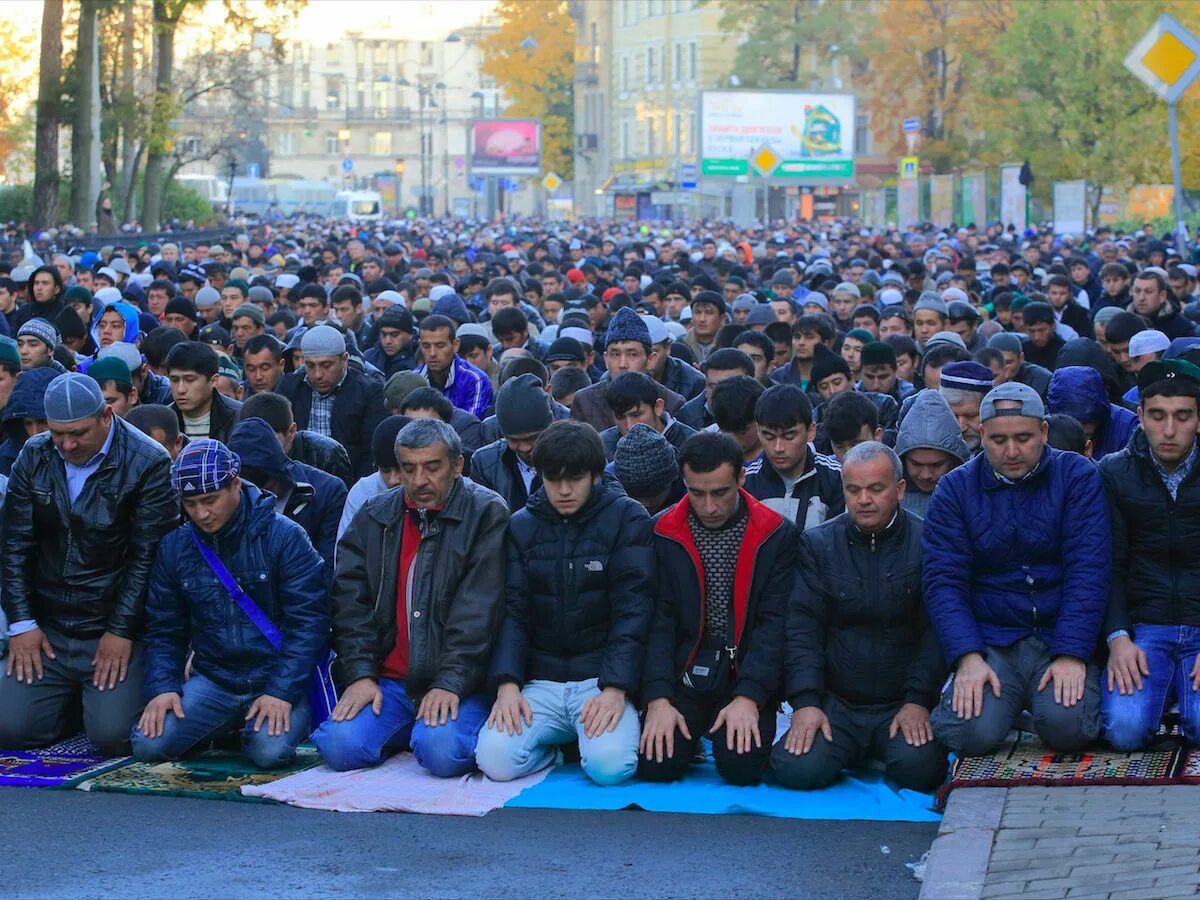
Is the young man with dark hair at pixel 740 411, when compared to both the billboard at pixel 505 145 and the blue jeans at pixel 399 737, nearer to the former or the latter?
the blue jeans at pixel 399 737

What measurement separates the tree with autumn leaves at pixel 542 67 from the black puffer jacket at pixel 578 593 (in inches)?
3356

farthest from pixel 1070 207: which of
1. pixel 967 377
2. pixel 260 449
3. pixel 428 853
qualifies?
pixel 428 853

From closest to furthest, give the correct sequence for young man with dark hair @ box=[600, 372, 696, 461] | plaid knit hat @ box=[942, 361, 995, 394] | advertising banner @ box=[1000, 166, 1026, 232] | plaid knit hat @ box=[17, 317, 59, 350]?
1. young man with dark hair @ box=[600, 372, 696, 461]
2. plaid knit hat @ box=[942, 361, 995, 394]
3. plaid knit hat @ box=[17, 317, 59, 350]
4. advertising banner @ box=[1000, 166, 1026, 232]

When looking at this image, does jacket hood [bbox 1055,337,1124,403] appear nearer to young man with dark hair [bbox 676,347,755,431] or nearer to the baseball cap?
young man with dark hair [bbox 676,347,755,431]

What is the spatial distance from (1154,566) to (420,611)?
3.05 m

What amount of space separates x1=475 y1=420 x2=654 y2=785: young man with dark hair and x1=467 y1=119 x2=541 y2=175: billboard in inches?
3533

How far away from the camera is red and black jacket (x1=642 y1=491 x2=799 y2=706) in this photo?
26.9ft

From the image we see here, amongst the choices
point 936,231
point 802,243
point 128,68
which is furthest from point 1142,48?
point 128,68

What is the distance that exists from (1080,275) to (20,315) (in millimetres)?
12661

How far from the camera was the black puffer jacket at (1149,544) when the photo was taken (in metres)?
8.04

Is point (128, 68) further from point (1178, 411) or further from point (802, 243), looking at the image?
point (1178, 411)

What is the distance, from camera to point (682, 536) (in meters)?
8.31

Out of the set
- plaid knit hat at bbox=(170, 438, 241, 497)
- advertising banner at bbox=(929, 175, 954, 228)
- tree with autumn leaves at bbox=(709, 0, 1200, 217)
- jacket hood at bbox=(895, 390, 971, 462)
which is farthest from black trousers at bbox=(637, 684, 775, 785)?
advertising banner at bbox=(929, 175, 954, 228)

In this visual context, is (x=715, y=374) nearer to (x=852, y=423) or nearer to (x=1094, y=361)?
(x=852, y=423)
